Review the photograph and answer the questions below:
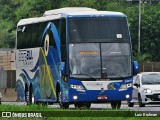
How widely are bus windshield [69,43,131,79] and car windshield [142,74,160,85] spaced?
7.35 meters

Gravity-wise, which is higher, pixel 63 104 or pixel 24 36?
pixel 24 36

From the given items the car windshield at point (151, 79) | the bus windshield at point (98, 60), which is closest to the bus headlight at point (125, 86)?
Answer: the bus windshield at point (98, 60)

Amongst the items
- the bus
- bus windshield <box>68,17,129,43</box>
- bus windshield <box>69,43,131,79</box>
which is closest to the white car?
the bus

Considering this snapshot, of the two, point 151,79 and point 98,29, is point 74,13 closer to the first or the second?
point 98,29

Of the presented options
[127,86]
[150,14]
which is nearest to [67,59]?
[127,86]

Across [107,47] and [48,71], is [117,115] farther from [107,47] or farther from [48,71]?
[48,71]

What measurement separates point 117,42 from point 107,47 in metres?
0.47

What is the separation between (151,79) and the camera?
39.6 m

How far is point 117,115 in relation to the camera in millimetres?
22188

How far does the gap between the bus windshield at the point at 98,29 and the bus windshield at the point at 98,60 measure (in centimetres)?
29

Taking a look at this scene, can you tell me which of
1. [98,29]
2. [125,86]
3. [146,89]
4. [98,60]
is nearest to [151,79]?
[146,89]

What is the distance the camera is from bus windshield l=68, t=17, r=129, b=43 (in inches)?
1267

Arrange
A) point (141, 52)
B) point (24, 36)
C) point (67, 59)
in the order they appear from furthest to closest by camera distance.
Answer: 1. point (141, 52)
2. point (24, 36)
3. point (67, 59)

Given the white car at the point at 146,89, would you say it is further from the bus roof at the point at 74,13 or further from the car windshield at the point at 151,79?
the bus roof at the point at 74,13
